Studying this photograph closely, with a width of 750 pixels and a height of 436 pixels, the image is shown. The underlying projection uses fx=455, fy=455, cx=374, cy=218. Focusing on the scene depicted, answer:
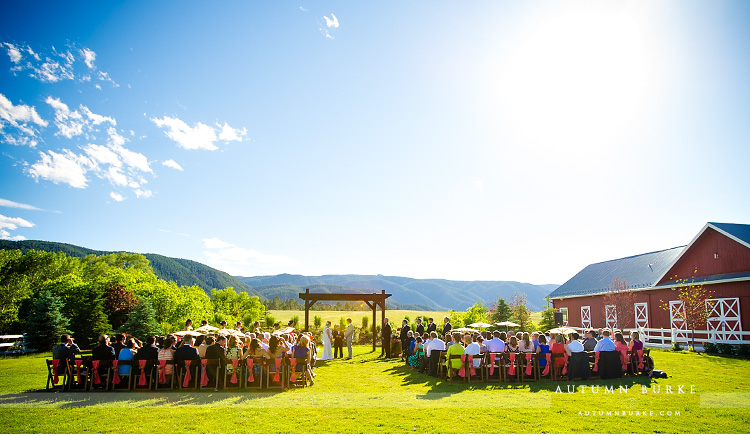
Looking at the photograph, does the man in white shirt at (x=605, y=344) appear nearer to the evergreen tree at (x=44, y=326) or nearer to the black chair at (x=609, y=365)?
the black chair at (x=609, y=365)

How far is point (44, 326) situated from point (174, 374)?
17665mm

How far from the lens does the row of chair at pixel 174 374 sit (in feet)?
35.1

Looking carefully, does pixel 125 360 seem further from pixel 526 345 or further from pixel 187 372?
Answer: pixel 526 345

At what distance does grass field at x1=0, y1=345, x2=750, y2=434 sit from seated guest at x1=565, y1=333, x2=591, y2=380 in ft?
1.57

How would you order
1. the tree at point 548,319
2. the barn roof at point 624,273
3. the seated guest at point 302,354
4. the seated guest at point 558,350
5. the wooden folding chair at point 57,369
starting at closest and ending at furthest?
1. the wooden folding chair at point 57,369
2. the seated guest at point 302,354
3. the seated guest at point 558,350
4. the barn roof at point 624,273
5. the tree at point 548,319

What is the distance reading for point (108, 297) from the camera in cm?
2800

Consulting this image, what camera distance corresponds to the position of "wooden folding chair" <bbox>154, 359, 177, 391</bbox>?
10984mm

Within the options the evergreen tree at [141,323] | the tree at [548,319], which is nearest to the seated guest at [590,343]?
the evergreen tree at [141,323]

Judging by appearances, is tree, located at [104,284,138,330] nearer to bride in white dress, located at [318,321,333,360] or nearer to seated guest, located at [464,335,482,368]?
bride in white dress, located at [318,321,333,360]

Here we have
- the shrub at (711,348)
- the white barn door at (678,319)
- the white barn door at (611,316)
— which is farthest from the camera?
the white barn door at (611,316)

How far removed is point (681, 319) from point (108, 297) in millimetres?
32112

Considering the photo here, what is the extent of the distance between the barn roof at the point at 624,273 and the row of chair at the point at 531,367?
14.8 metres

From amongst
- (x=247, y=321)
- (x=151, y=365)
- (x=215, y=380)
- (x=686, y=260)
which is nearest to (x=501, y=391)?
(x=215, y=380)

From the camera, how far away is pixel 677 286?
22.9 meters
